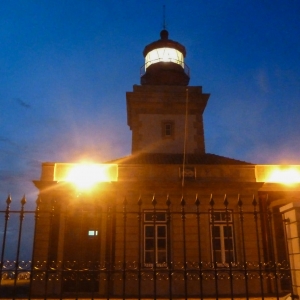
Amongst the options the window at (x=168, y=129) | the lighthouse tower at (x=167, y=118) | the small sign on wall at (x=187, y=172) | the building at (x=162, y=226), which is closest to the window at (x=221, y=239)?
the building at (x=162, y=226)

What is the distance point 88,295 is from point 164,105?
32.8ft

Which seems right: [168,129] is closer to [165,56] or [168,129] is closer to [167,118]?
[167,118]

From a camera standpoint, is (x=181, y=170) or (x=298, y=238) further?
(x=181, y=170)

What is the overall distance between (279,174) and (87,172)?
7639 mm

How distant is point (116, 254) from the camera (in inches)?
496

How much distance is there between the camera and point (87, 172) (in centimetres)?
1411

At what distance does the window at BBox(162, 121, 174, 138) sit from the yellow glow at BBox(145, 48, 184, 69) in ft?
14.7

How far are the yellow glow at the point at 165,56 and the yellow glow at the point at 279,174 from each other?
9.42 meters

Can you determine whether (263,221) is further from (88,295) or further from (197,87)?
(197,87)

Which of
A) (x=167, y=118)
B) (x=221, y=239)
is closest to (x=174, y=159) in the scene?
(x=167, y=118)

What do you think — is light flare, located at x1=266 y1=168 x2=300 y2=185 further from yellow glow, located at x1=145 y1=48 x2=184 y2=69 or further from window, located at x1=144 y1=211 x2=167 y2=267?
yellow glow, located at x1=145 y1=48 x2=184 y2=69

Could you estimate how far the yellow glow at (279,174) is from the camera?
14.2m

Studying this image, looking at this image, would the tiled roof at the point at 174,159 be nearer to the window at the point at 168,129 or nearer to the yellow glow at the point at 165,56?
the window at the point at 168,129

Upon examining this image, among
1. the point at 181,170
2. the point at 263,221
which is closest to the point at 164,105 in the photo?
the point at 181,170
